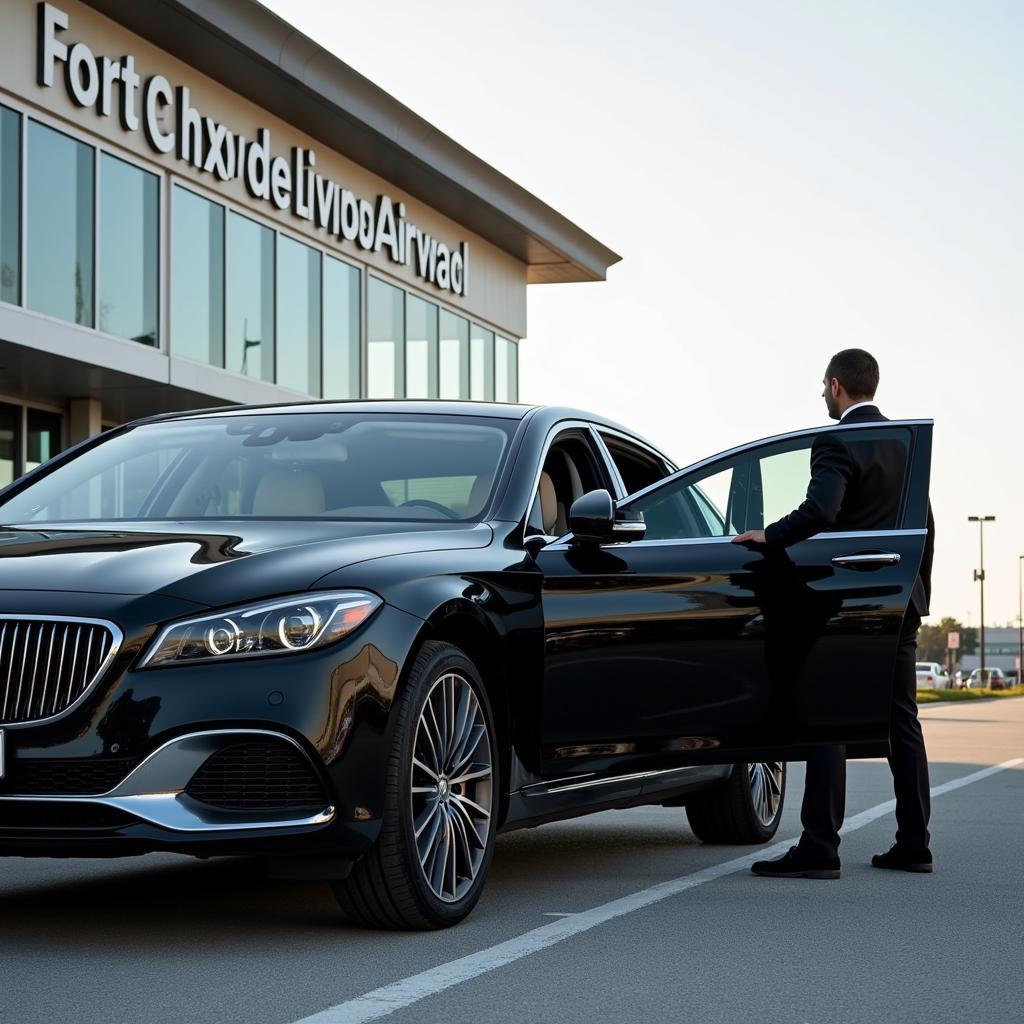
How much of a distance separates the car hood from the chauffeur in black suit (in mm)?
1457

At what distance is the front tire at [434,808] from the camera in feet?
18.0

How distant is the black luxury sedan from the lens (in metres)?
5.13

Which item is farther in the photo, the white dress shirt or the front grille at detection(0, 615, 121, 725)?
the white dress shirt

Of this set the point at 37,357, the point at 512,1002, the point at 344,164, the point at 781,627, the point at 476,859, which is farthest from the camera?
the point at 344,164

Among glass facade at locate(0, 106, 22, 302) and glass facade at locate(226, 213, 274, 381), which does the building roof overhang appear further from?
glass facade at locate(0, 106, 22, 302)

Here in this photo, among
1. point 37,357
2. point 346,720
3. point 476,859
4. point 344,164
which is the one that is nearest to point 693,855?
point 476,859

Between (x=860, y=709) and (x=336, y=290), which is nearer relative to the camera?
(x=860, y=709)

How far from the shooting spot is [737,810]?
27.8 feet

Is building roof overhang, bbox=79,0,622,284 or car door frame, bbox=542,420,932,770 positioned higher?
building roof overhang, bbox=79,0,622,284

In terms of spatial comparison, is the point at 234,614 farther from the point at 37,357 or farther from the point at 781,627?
the point at 37,357

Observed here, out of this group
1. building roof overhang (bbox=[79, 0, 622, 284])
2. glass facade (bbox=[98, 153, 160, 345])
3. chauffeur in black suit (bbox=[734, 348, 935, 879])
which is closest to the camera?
chauffeur in black suit (bbox=[734, 348, 935, 879])

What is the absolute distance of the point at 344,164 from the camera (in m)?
28.4

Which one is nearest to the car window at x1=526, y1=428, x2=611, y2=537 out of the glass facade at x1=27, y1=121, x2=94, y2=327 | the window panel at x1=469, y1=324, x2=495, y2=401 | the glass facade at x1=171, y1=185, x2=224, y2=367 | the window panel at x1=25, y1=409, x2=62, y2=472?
the glass facade at x1=27, y1=121, x2=94, y2=327

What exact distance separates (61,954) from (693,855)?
11.5 feet
